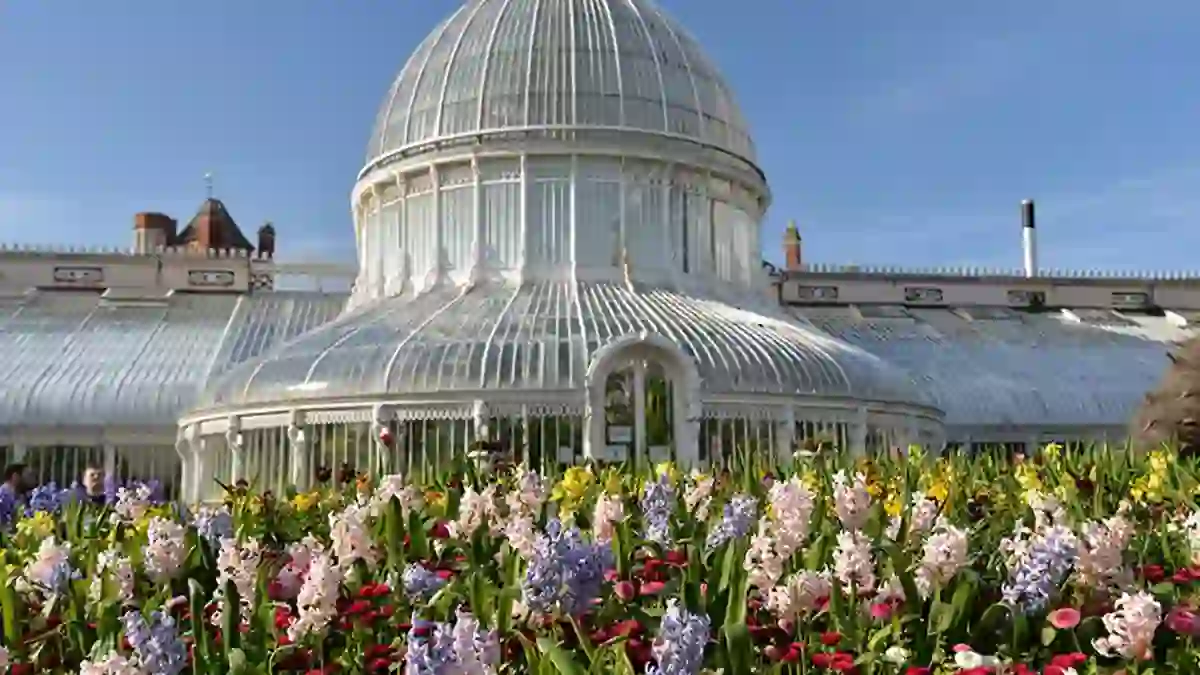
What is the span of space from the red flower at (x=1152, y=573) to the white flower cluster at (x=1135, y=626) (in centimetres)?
114

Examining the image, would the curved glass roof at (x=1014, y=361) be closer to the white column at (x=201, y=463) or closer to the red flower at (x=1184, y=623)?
the white column at (x=201, y=463)

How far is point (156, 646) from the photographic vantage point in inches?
150

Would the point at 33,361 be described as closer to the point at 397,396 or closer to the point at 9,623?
the point at 397,396

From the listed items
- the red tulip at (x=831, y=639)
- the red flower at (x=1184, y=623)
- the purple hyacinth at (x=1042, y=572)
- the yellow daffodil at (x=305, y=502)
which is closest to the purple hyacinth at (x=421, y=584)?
the red tulip at (x=831, y=639)

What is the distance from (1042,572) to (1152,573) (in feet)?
3.05

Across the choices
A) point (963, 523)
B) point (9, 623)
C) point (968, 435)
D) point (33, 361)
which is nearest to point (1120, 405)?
point (968, 435)

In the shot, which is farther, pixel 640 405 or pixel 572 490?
pixel 640 405

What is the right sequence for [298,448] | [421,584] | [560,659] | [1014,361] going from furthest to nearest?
[1014,361] → [298,448] → [421,584] → [560,659]

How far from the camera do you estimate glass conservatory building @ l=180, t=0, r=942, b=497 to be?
23375 mm

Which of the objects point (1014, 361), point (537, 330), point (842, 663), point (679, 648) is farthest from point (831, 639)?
point (1014, 361)

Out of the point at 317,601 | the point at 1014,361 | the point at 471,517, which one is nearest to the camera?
the point at 317,601

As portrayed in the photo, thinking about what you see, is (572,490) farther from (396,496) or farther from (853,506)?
(853,506)

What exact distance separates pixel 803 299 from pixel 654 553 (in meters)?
37.6

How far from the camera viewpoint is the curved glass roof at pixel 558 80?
1168 inches
